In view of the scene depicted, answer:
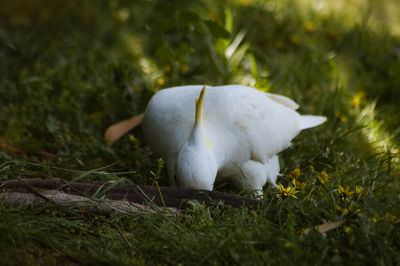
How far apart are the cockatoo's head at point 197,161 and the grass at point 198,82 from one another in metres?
0.13

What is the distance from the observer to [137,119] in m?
3.01

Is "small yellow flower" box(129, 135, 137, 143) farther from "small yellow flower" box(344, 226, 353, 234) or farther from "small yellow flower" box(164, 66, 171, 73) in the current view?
"small yellow flower" box(344, 226, 353, 234)

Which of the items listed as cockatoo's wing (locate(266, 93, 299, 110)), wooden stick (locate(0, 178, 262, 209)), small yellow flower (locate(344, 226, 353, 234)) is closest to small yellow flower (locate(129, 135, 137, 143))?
wooden stick (locate(0, 178, 262, 209))

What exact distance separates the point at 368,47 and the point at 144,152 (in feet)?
9.00

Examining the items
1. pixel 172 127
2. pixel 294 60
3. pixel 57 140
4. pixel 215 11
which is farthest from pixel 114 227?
pixel 215 11

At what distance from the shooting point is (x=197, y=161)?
6.67 ft

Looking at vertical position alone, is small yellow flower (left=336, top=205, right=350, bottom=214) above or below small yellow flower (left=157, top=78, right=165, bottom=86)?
above

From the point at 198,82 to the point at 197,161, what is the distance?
5.31 feet

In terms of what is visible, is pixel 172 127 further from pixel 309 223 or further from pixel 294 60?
pixel 294 60

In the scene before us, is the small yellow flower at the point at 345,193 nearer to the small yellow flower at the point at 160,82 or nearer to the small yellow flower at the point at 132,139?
the small yellow flower at the point at 132,139

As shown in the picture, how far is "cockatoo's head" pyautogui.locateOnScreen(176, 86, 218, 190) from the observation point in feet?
6.64

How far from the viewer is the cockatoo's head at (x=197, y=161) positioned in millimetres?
2025

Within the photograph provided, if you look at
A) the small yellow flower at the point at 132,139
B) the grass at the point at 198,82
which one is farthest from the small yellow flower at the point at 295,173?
the small yellow flower at the point at 132,139

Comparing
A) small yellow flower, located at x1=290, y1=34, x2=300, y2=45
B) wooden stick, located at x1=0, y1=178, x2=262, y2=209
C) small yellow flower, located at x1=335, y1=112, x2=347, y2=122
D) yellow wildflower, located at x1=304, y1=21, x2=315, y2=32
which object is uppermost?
yellow wildflower, located at x1=304, y1=21, x2=315, y2=32
